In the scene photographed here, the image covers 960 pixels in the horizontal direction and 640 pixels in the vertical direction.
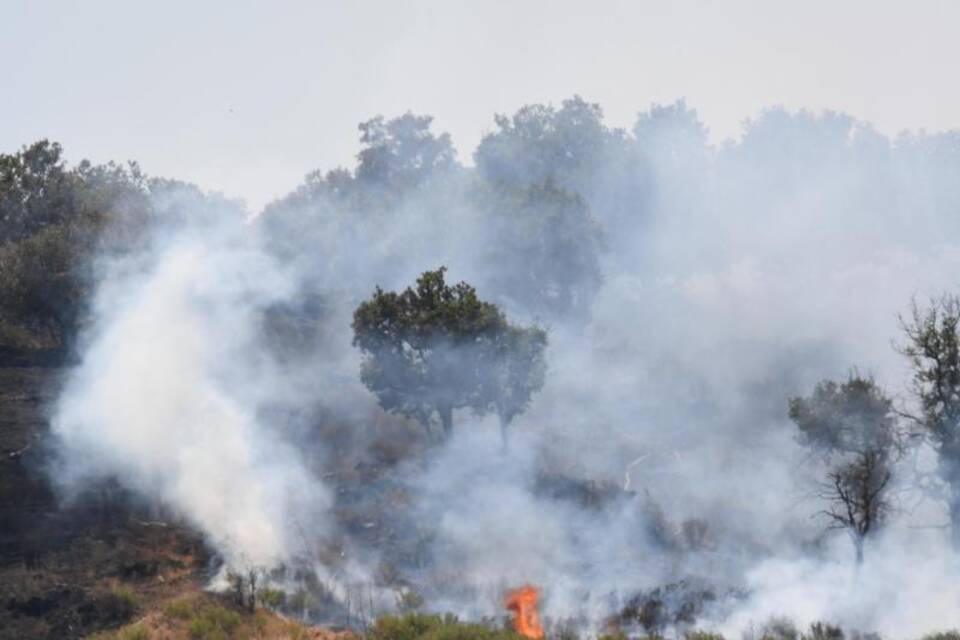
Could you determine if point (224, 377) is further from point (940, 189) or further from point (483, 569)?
point (940, 189)

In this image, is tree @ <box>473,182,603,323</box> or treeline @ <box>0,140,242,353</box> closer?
treeline @ <box>0,140,242,353</box>

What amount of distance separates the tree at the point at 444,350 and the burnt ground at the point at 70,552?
38.4ft

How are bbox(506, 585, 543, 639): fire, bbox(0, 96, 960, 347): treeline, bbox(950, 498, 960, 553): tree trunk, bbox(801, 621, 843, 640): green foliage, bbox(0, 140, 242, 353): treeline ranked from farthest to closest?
bbox(0, 96, 960, 347): treeline
bbox(0, 140, 242, 353): treeline
bbox(950, 498, 960, 553): tree trunk
bbox(506, 585, 543, 639): fire
bbox(801, 621, 843, 640): green foliage

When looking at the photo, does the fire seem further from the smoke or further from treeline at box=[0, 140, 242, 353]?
treeline at box=[0, 140, 242, 353]

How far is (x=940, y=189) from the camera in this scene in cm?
8081

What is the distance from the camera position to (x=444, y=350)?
123 ft

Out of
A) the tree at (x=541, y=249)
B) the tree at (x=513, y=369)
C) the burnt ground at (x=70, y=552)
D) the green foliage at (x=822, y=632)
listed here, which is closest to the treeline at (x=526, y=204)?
the tree at (x=541, y=249)

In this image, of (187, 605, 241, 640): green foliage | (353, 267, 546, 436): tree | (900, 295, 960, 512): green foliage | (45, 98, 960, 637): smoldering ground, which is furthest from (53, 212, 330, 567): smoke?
(900, 295, 960, 512): green foliage

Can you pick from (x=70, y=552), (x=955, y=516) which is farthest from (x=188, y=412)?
(x=955, y=516)

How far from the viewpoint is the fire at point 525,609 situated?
25078 mm

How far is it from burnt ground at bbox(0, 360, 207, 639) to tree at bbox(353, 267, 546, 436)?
11.7 meters

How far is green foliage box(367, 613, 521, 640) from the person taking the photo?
20828 millimetres

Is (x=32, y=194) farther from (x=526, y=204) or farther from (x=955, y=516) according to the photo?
(x=955, y=516)

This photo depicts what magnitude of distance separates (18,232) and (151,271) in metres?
15.8
